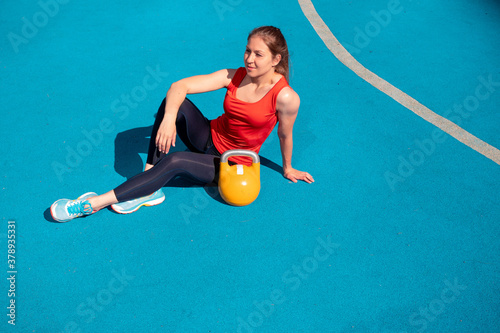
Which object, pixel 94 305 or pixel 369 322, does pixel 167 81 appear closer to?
pixel 94 305

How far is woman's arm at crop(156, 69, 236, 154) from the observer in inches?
113

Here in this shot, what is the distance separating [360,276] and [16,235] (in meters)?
2.89

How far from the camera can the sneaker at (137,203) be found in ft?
10.9

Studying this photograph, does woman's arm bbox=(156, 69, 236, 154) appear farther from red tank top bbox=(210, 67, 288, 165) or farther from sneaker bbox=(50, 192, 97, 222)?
sneaker bbox=(50, 192, 97, 222)

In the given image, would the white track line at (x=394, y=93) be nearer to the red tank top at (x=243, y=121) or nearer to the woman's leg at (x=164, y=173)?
the red tank top at (x=243, y=121)

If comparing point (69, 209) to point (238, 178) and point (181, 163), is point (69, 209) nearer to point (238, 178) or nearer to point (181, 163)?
point (181, 163)

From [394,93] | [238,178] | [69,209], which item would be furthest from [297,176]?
[69,209]

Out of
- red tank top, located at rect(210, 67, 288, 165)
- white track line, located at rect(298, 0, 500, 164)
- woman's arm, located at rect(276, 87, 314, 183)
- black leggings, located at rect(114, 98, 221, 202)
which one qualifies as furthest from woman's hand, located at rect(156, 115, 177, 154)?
white track line, located at rect(298, 0, 500, 164)

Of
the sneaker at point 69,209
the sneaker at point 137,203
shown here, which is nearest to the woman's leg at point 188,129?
the sneaker at point 137,203

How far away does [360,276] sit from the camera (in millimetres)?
3059

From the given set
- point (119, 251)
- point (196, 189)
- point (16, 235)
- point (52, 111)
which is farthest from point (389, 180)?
point (52, 111)

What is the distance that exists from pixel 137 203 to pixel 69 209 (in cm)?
55

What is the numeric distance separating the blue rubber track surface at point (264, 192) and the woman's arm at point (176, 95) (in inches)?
32.7

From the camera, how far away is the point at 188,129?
10.3ft
